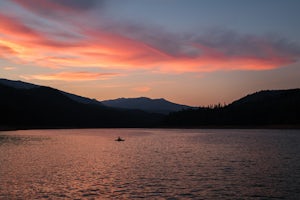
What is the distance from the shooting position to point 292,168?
190 ft

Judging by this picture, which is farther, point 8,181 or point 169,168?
point 169,168

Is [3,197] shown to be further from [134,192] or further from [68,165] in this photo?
[68,165]

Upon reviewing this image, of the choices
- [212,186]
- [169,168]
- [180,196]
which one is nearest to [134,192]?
[180,196]

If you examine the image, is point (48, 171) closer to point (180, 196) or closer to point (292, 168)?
point (180, 196)

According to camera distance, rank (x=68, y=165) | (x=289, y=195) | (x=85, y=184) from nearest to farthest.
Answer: (x=289, y=195)
(x=85, y=184)
(x=68, y=165)

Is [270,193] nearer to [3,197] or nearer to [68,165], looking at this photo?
[3,197]

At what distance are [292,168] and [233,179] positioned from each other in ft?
50.1

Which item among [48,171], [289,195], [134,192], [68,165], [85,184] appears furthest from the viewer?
[68,165]

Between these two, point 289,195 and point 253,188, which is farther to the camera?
point 253,188

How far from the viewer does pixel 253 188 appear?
4181cm

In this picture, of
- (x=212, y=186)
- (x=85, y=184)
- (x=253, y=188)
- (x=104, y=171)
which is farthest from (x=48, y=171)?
(x=253, y=188)

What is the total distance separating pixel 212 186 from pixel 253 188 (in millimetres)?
4532

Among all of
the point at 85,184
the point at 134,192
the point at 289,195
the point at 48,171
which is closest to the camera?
the point at 289,195

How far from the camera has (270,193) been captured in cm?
3884
